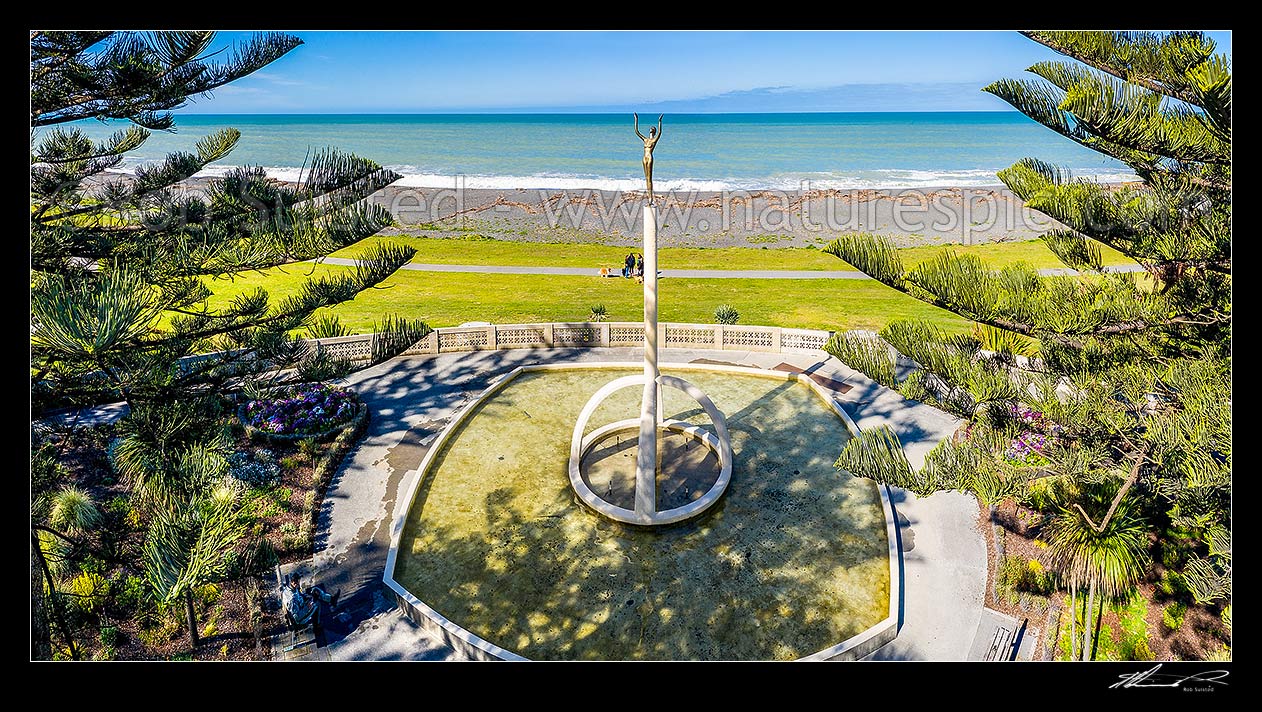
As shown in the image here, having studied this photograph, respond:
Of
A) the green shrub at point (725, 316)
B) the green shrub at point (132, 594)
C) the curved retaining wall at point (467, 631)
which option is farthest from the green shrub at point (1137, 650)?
the green shrub at point (132, 594)

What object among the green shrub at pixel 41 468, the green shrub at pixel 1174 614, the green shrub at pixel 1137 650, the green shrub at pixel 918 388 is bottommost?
the green shrub at pixel 1137 650

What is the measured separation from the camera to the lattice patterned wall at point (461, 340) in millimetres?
16172

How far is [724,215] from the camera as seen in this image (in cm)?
4228

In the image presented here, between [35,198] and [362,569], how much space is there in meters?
5.41

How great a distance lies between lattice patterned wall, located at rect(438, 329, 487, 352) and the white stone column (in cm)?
738

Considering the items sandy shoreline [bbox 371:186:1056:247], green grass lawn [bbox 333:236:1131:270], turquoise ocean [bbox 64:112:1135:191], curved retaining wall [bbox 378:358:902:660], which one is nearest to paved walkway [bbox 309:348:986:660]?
curved retaining wall [bbox 378:358:902:660]

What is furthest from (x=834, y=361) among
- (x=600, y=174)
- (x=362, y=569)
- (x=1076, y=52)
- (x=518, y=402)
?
(x=600, y=174)

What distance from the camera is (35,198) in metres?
6.18

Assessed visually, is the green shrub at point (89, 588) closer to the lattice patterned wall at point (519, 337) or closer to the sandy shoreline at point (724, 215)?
the lattice patterned wall at point (519, 337)

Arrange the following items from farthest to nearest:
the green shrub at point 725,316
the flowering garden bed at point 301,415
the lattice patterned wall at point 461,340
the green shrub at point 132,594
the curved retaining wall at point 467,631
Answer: the green shrub at point 725,316, the lattice patterned wall at point 461,340, the flowering garden bed at point 301,415, the green shrub at point 132,594, the curved retaining wall at point 467,631

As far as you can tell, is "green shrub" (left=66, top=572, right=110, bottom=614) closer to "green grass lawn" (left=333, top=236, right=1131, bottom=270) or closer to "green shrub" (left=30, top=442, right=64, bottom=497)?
"green shrub" (left=30, top=442, right=64, bottom=497)

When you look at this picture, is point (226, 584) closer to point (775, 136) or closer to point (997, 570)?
point (997, 570)

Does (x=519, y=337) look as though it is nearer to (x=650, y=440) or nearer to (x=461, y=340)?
(x=461, y=340)

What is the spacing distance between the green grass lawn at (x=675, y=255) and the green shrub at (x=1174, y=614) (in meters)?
19.5
